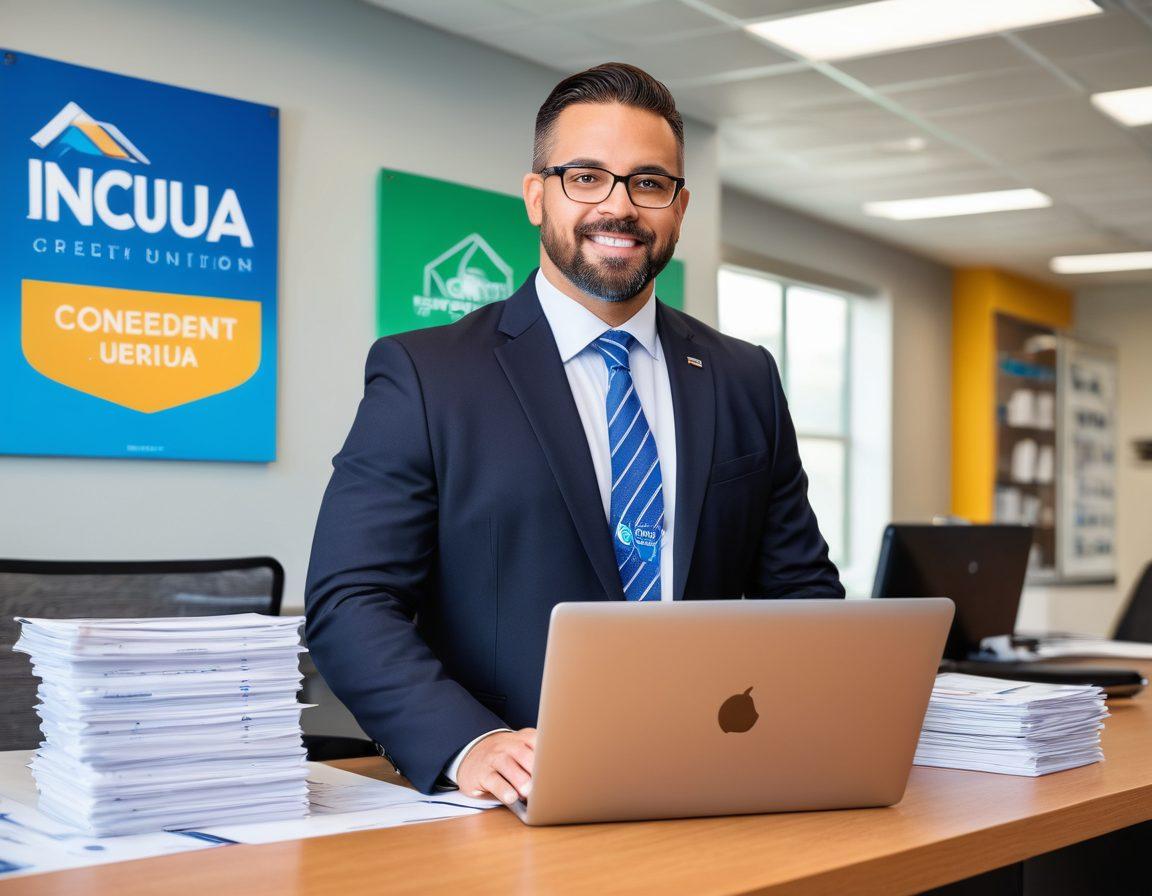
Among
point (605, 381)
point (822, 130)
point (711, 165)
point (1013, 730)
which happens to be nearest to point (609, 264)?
point (605, 381)

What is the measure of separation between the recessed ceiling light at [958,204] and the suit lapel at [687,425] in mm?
5317

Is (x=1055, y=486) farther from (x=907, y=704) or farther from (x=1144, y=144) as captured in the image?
(x=907, y=704)

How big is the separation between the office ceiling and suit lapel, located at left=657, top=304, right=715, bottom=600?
8.45 feet

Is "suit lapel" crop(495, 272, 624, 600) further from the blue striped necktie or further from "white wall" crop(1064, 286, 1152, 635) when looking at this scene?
"white wall" crop(1064, 286, 1152, 635)

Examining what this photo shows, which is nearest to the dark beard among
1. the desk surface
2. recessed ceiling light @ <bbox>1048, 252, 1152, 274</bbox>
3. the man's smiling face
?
the man's smiling face

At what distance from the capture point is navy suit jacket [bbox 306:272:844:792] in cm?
146

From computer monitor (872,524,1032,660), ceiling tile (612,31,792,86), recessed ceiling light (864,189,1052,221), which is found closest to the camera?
computer monitor (872,524,1032,660)

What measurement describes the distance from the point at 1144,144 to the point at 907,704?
5167 mm

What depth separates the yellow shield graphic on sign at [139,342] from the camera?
3.39m

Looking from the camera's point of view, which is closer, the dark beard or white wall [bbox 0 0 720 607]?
the dark beard

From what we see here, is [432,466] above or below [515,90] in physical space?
below

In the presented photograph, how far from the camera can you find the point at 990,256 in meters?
8.30

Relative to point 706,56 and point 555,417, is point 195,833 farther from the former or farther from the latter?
point 706,56

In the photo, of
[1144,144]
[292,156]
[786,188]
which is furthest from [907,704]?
[786,188]
